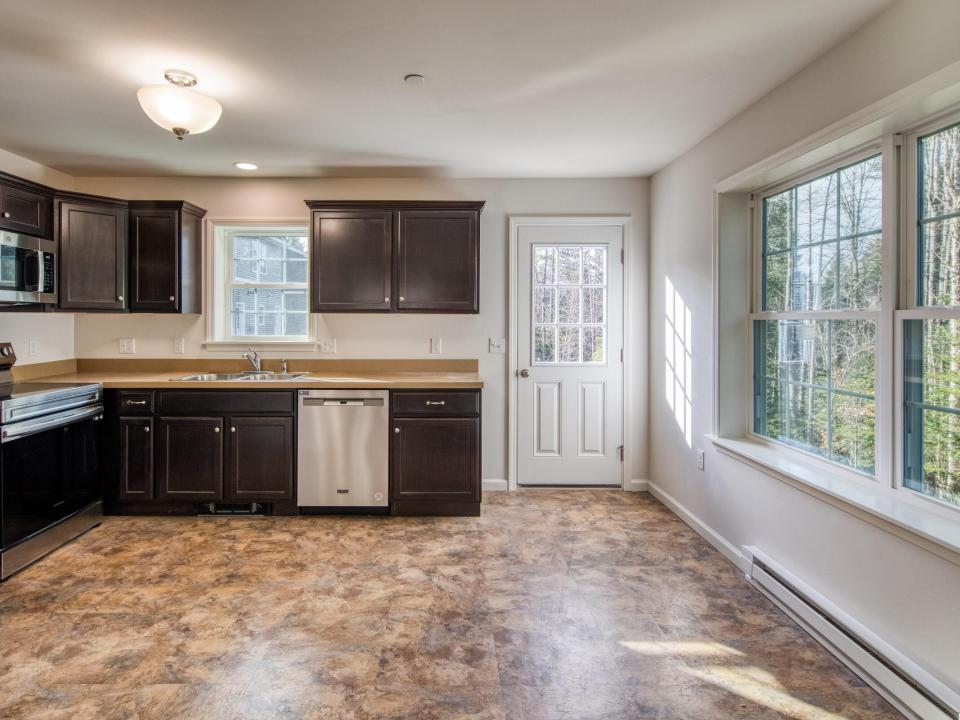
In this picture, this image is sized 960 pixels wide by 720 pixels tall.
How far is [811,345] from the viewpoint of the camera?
2535mm

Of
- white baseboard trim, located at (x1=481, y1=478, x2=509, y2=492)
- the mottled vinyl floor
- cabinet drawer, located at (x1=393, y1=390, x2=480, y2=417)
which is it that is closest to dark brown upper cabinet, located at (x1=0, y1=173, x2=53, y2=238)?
the mottled vinyl floor

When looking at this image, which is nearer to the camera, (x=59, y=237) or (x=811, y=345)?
(x=811, y=345)

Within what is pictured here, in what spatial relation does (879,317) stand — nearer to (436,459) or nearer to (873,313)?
(873,313)

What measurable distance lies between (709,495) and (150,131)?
12.9 ft

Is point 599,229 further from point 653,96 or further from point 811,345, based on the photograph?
point 811,345

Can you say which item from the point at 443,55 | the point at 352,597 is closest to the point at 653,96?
the point at 443,55

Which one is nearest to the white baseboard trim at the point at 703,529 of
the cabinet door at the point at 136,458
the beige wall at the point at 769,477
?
the beige wall at the point at 769,477

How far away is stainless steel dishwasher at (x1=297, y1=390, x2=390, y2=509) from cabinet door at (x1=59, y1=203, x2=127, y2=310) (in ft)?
5.11

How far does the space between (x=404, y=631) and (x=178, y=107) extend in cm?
249

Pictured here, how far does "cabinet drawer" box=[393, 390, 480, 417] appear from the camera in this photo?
3.55 meters

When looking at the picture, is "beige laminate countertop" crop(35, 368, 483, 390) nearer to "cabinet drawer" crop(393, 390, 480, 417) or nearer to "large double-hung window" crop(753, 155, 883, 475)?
"cabinet drawer" crop(393, 390, 480, 417)

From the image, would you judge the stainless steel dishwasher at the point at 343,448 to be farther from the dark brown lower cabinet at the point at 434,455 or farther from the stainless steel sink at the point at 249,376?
the stainless steel sink at the point at 249,376

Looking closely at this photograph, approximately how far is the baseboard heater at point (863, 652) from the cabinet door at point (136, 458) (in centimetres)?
364

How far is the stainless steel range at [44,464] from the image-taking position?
271 centimetres
